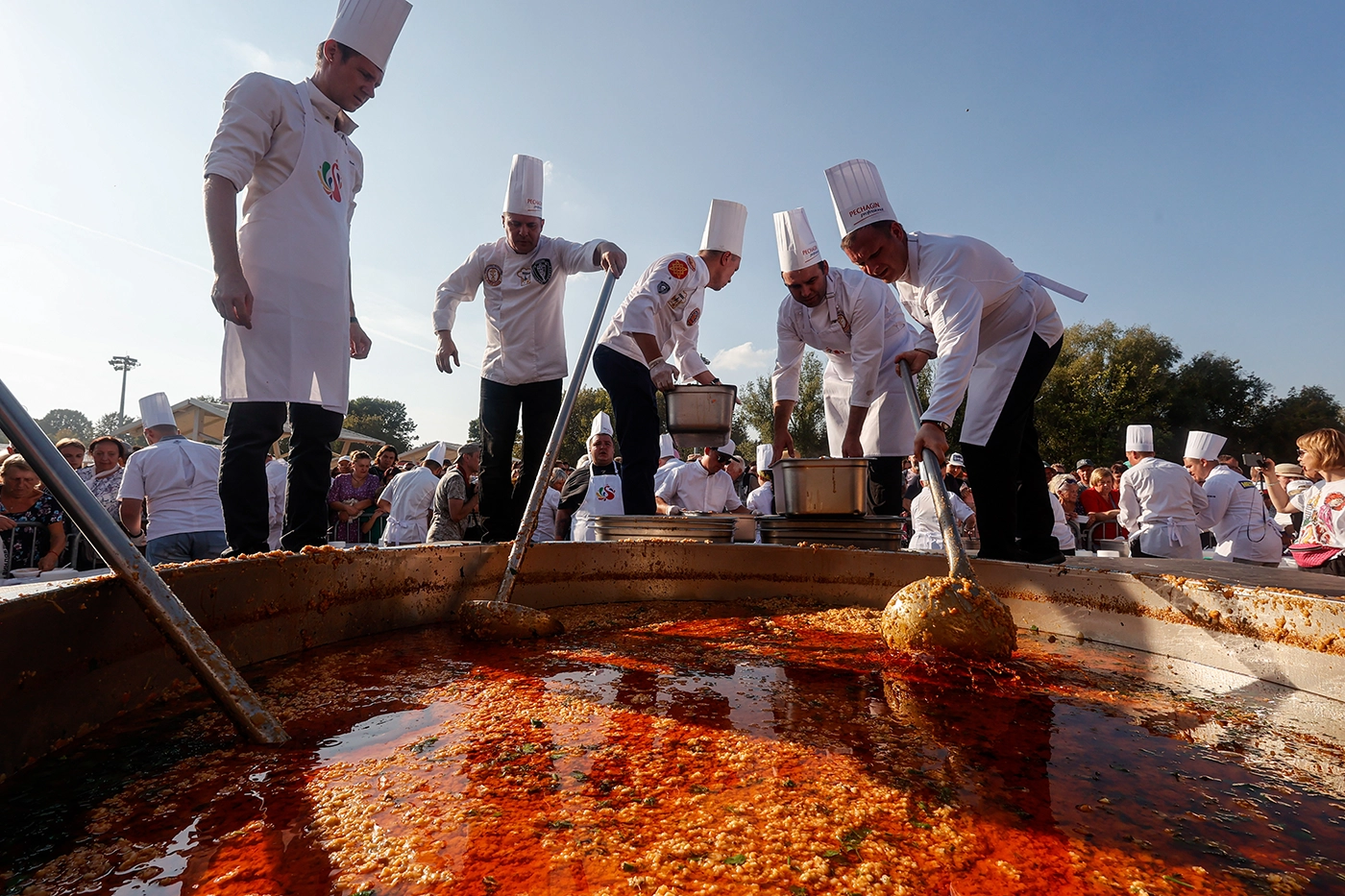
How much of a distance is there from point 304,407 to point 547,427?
1.33 metres

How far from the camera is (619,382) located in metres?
3.46

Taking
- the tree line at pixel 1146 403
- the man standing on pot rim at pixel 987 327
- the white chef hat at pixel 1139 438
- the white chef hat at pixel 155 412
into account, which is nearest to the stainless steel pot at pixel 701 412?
the man standing on pot rim at pixel 987 327

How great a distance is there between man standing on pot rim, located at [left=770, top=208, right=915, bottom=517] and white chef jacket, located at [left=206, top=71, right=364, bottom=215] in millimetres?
2278

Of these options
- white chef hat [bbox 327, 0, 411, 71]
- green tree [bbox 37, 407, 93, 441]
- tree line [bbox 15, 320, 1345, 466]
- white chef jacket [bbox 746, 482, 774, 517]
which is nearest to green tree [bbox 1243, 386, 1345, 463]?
tree line [bbox 15, 320, 1345, 466]

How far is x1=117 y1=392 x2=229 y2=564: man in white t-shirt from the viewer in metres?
3.96

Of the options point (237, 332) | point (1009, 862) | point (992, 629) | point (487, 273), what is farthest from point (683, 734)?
point (487, 273)

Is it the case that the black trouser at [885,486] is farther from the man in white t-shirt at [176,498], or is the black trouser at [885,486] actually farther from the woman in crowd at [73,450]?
the woman in crowd at [73,450]

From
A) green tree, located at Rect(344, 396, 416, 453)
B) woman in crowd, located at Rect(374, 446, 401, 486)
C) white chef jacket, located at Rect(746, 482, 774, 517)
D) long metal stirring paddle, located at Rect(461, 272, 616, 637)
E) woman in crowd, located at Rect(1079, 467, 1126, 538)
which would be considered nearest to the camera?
long metal stirring paddle, located at Rect(461, 272, 616, 637)

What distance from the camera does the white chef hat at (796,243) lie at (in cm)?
346

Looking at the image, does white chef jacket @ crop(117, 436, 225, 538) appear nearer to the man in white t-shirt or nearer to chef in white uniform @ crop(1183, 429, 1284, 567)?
the man in white t-shirt

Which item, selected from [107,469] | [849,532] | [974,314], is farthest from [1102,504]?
[107,469]

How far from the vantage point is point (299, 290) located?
204 cm

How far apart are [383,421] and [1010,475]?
5980 cm

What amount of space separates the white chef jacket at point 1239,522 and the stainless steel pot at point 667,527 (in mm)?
4878
